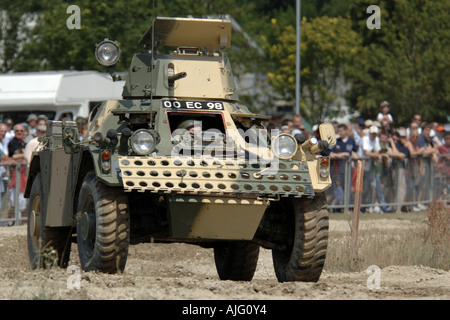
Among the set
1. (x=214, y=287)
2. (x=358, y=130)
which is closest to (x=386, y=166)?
(x=358, y=130)

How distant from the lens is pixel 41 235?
14438mm

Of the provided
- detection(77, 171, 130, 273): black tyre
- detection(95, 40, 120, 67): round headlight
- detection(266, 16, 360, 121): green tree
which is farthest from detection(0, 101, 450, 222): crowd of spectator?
detection(266, 16, 360, 121): green tree

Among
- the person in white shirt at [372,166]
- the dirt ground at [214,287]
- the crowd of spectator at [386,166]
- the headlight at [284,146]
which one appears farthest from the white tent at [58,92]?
the headlight at [284,146]

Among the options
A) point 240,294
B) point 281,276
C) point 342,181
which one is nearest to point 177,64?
point 281,276

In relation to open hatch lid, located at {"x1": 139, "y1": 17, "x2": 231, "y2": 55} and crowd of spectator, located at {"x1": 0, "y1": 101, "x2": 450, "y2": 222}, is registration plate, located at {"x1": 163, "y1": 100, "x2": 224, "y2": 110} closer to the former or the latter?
open hatch lid, located at {"x1": 139, "y1": 17, "x2": 231, "y2": 55}

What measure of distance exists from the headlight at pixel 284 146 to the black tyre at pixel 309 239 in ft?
1.59

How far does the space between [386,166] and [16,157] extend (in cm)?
674

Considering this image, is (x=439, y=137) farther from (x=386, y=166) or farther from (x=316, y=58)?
(x=316, y=58)

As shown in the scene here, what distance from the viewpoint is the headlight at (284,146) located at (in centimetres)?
1201

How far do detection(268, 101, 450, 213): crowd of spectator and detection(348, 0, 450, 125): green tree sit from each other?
53.1 feet

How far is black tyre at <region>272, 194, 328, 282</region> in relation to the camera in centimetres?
1191
